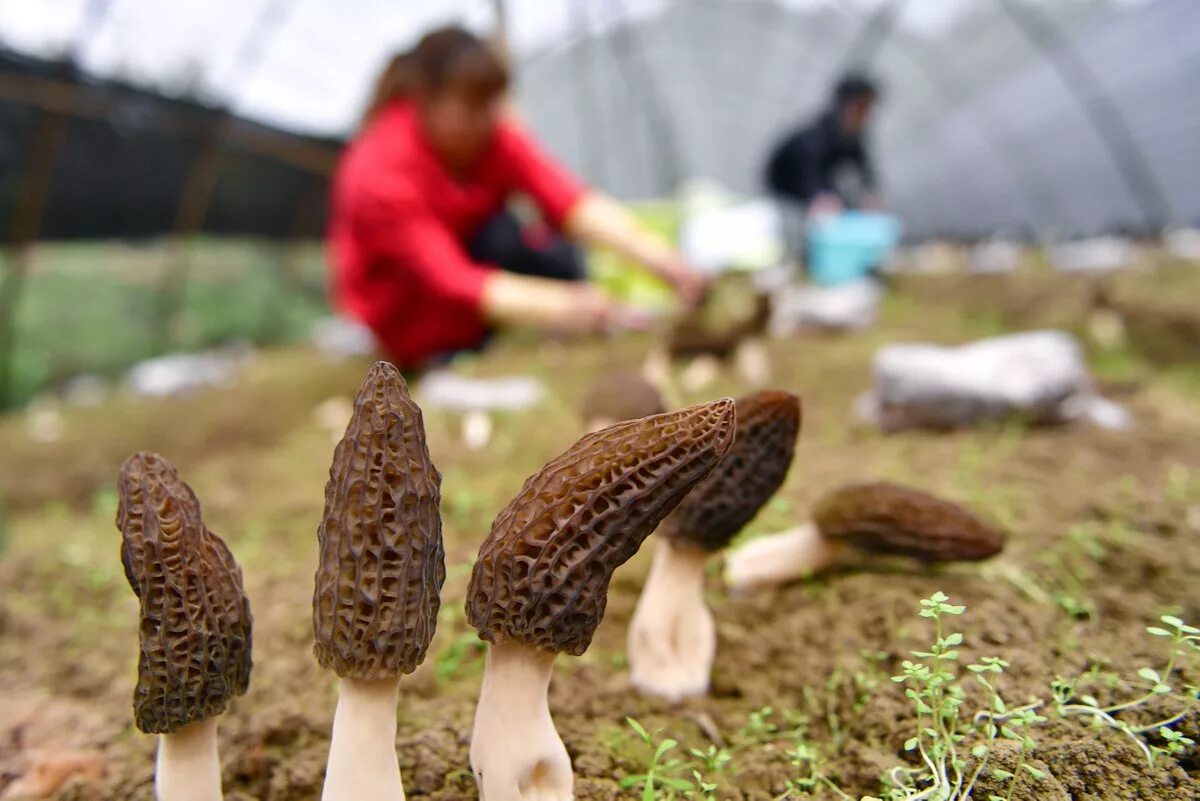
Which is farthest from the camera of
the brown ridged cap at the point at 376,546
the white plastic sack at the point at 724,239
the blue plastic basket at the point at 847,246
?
the white plastic sack at the point at 724,239

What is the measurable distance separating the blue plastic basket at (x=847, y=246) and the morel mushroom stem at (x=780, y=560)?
587cm

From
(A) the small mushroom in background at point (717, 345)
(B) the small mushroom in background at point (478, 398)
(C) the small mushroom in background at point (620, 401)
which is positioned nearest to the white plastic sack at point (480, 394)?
(B) the small mushroom in background at point (478, 398)

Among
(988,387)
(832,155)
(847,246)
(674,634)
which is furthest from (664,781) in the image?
(832,155)

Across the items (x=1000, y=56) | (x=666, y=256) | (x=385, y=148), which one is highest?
(x=1000, y=56)

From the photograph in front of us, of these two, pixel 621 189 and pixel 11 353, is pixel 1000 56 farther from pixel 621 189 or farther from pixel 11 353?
pixel 11 353

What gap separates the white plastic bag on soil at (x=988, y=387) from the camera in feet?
9.46

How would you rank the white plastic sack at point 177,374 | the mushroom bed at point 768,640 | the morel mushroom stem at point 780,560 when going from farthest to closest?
the white plastic sack at point 177,374 < the morel mushroom stem at point 780,560 < the mushroom bed at point 768,640

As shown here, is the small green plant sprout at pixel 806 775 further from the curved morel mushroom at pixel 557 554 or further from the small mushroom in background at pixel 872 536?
the small mushroom in background at pixel 872 536

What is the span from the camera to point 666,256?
15.4 ft

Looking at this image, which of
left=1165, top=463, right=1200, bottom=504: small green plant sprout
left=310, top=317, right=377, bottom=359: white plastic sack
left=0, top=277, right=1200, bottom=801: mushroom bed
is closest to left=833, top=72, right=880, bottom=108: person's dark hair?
left=310, top=317, right=377, bottom=359: white plastic sack

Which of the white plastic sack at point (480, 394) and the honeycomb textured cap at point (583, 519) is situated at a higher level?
the honeycomb textured cap at point (583, 519)

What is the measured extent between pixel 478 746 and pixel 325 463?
2436mm

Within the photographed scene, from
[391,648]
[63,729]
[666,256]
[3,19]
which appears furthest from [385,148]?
[391,648]

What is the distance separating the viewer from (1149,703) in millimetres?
1240
